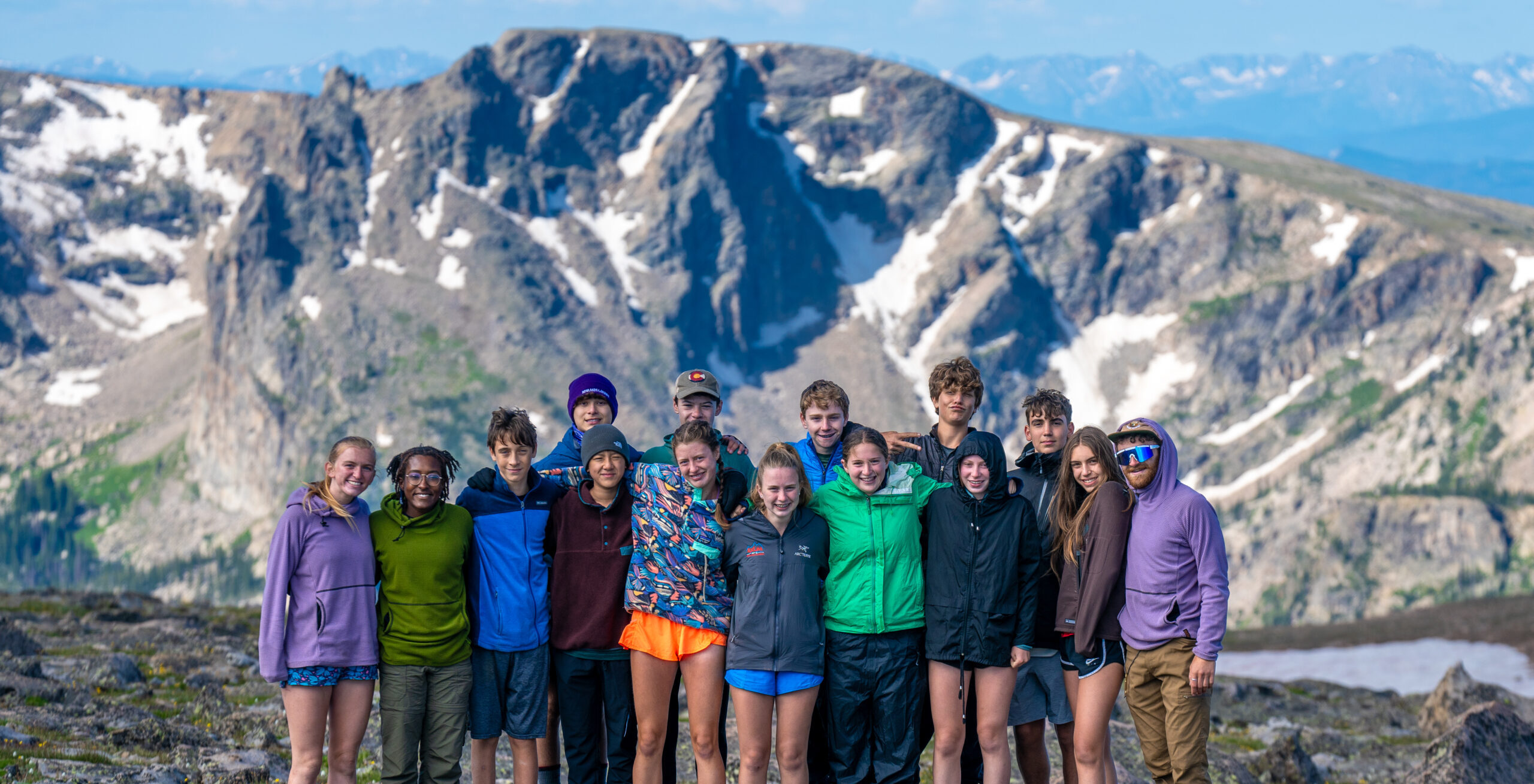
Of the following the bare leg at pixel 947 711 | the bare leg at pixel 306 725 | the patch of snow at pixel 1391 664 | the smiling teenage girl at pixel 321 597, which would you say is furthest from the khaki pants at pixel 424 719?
the patch of snow at pixel 1391 664

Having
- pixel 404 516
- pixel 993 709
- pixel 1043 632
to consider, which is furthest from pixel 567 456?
pixel 1043 632

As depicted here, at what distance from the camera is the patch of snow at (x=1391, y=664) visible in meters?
78.6

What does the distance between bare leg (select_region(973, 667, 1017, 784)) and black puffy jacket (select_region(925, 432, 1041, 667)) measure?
23 centimetres

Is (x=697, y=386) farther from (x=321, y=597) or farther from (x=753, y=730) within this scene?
(x=321, y=597)

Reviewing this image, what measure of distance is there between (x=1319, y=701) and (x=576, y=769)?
4178cm

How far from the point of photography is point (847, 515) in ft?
46.0

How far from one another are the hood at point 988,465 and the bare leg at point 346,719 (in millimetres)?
7665

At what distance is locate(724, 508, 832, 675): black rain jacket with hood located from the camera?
537 inches

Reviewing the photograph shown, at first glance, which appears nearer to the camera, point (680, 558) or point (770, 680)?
point (770, 680)

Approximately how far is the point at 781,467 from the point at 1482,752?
1552cm

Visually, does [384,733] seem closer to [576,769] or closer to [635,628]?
[576,769]

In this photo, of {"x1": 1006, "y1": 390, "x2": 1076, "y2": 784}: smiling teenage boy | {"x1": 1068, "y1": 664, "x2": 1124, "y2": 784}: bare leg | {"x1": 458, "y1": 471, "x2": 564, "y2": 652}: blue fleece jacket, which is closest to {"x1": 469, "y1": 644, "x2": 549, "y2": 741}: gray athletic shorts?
{"x1": 458, "y1": 471, "x2": 564, "y2": 652}: blue fleece jacket

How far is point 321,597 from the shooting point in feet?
44.8

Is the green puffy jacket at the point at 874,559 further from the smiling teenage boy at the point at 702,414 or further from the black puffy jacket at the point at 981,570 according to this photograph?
the smiling teenage boy at the point at 702,414
